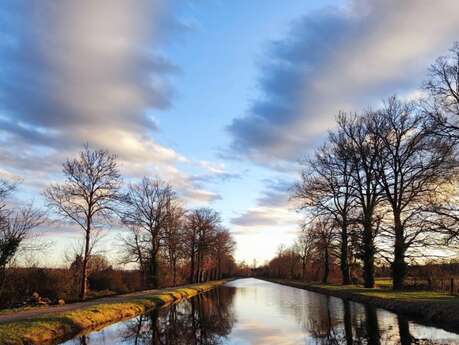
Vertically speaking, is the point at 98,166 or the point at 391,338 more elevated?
the point at 98,166

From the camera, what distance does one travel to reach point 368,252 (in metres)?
44.0

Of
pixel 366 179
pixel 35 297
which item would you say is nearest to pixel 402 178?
pixel 366 179

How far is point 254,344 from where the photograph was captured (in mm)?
16438

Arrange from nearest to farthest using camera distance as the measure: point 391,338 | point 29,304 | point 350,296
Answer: point 391,338
point 29,304
point 350,296

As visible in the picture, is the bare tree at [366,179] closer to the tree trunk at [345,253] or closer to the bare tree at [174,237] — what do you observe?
the tree trunk at [345,253]

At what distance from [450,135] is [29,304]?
1089 inches

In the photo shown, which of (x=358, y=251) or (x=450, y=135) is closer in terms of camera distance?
(x=450, y=135)

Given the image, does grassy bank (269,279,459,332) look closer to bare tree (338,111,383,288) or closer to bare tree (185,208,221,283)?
bare tree (338,111,383,288)

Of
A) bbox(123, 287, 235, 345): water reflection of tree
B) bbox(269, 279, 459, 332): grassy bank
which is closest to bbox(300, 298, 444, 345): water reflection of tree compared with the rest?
bbox(269, 279, 459, 332): grassy bank

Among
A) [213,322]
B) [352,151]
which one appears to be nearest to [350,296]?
[352,151]

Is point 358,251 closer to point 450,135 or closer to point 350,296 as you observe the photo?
point 350,296

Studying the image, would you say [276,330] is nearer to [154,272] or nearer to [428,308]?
[428,308]

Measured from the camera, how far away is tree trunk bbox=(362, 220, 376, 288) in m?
43.7

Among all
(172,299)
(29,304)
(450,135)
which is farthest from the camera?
(172,299)
